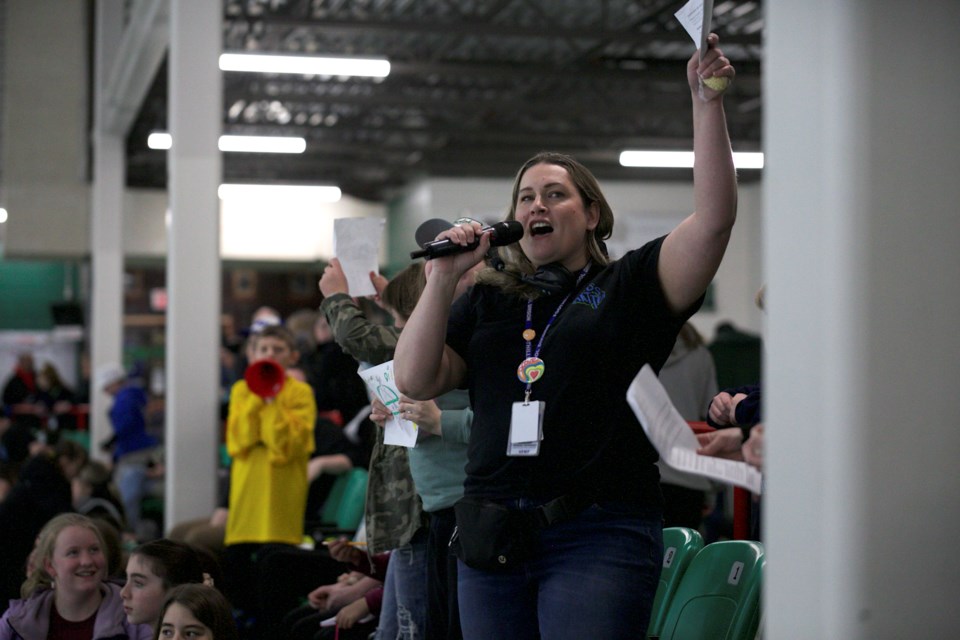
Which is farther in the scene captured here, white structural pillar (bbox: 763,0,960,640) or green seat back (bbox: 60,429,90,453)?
green seat back (bbox: 60,429,90,453)

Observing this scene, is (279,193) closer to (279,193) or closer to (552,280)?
(279,193)

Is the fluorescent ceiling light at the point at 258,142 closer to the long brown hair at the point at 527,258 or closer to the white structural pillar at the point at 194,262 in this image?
the white structural pillar at the point at 194,262

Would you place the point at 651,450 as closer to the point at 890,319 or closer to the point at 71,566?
the point at 890,319

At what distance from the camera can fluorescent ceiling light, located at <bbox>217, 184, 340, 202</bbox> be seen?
16.9 meters

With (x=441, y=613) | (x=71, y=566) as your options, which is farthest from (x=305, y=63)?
(x=441, y=613)

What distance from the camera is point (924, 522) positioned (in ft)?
3.69

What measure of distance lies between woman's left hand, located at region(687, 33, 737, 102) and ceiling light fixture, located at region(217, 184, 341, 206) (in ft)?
49.9

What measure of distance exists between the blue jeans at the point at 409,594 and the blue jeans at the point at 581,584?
103 centimetres

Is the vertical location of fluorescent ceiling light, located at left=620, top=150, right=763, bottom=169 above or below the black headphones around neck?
above

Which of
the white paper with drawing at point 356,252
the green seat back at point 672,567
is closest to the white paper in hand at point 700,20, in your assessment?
the green seat back at point 672,567

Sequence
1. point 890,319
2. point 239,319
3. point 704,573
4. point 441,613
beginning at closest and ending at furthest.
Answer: point 890,319
point 704,573
point 441,613
point 239,319

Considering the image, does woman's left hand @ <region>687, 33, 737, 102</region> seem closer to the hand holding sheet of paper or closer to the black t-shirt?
the hand holding sheet of paper

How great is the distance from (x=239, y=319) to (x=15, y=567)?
1781 cm

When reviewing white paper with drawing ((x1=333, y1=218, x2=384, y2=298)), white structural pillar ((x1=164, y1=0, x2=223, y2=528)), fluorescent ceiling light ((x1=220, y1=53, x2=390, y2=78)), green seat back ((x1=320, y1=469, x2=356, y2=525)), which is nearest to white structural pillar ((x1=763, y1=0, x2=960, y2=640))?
white paper with drawing ((x1=333, y1=218, x2=384, y2=298))
